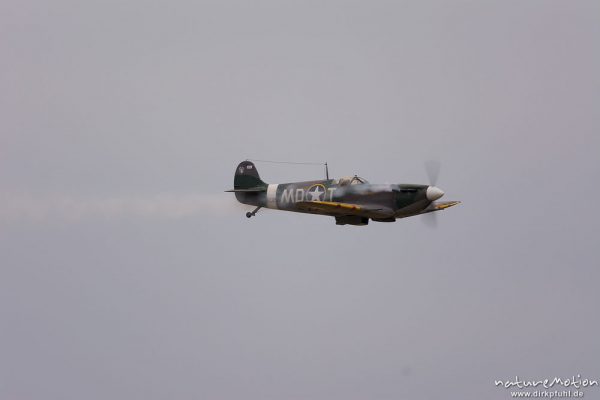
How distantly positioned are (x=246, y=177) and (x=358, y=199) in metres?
7.27

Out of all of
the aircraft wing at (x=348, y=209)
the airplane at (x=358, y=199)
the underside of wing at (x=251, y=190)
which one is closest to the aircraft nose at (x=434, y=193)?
the airplane at (x=358, y=199)

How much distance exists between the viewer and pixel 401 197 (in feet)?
190

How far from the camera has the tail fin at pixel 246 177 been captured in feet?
209

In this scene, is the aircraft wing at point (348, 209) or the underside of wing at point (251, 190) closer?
the aircraft wing at point (348, 209)

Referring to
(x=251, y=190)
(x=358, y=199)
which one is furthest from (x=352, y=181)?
(x=251, y=190)

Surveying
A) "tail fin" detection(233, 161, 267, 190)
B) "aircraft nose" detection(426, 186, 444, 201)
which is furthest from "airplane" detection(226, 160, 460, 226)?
"tail fin" detection(233, 161, 267, 190)

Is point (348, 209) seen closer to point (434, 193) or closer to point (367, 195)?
point (367, 195)

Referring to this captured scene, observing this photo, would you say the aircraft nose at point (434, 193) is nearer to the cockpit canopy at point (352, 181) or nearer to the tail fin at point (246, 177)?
the cockpit canopy at point (352, 181)

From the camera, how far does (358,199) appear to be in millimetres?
58688

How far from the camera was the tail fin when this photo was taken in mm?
63719

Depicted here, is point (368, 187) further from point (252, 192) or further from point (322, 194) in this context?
point (252, 192)

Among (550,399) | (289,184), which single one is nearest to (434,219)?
(289,184)

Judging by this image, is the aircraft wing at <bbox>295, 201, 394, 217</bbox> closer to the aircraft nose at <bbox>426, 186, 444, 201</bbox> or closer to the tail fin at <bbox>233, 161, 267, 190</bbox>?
the aircraft nose at <bbox>426, 186, 444, 201</bbox>

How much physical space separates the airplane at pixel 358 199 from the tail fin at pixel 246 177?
2.24m
